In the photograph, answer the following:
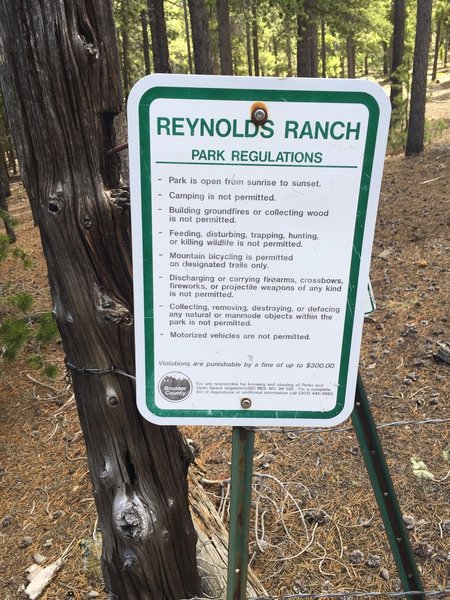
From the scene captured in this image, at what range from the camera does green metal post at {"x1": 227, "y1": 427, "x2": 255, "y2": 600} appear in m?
1.52

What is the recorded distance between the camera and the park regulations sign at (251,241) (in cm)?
120

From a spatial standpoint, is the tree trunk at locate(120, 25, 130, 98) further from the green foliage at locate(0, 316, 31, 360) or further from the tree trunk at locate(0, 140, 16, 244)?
the green foliage at locate(0, 316, 31, 360)

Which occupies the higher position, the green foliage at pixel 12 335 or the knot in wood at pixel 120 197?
the knot in wood at pixel 120 197

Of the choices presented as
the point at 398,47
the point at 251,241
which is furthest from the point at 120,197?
the point at 398,47

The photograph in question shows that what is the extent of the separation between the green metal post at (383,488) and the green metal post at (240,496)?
0.38 m

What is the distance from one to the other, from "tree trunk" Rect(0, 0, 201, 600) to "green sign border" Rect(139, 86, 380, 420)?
286mm

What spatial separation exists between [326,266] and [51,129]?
866mm

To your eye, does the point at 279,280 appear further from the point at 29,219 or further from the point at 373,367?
the point at 29,219

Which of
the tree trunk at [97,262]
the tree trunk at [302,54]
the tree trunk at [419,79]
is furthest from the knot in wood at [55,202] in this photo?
the tree trunk at [302,54]

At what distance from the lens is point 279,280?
1.32 meters

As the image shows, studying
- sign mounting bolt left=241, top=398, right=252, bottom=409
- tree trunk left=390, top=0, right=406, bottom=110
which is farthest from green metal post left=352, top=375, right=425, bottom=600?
tree trunk left=390, top=0, right=406, bottom=110

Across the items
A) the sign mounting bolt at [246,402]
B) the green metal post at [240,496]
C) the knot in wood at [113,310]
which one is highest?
the knot in wood at [113,310]

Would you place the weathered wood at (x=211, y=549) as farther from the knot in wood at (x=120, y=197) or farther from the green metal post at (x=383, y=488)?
the knot in wood at (x=120, y=197)

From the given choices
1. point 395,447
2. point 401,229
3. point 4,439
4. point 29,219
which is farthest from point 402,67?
point 4,439
